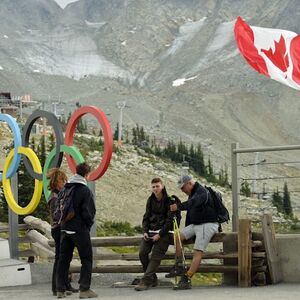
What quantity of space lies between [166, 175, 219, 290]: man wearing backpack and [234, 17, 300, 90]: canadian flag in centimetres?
313

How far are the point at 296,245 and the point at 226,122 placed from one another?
559 ft

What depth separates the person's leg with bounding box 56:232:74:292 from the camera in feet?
30.7

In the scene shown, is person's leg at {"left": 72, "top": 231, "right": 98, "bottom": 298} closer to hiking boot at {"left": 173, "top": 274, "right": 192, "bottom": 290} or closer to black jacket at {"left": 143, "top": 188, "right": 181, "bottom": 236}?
black jacket at {"left": 143, "top": 188, "right": 181, "bottom": 236}

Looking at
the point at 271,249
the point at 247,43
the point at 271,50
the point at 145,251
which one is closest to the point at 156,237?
the point at 145,251

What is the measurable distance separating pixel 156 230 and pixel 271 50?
4.28 meters

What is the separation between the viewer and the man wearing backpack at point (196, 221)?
380 inches

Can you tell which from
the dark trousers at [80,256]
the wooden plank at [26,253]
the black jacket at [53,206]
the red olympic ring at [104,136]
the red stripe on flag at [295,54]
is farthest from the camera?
the wooden plank at [26,253]

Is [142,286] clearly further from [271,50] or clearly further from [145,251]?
[271,50]

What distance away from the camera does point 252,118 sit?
7352 inches

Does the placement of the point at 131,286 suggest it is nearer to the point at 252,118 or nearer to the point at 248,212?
the point at 248,212

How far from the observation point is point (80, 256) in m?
9.30

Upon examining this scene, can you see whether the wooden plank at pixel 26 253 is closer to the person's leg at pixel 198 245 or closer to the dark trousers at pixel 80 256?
the dark trousers at pixel 80 256

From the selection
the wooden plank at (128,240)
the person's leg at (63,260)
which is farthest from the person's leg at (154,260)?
the person's leg at (63,260)

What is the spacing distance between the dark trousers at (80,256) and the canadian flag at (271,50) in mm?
4525
